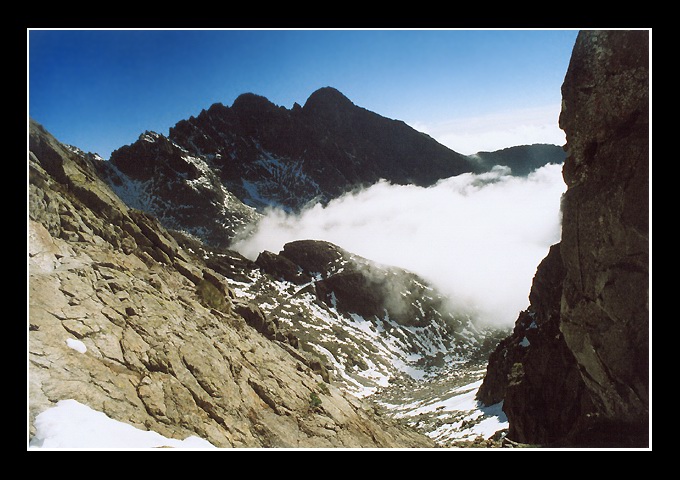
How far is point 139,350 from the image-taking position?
57.8ft

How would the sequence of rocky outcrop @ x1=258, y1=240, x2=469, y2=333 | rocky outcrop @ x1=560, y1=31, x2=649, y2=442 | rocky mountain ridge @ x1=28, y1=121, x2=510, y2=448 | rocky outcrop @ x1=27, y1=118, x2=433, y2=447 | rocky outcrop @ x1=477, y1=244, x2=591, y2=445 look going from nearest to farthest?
rocky outcrop @ x1=560, y1=31, x2=649, y2=442 < rocky outcrop @ x1=27, y1=118, x2=433, y2=447 < rocky mountain ridge @ x1=28, y1=121, x2=510, y2=448 < rocky outcrop @ x1=477, y1=244, x2=591, y2=445 < rocky outcrop @ x1=258, y1=240, x2=469, y2=333

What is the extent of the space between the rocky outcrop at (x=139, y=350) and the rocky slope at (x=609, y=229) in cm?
1354

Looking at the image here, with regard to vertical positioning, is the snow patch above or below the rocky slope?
below

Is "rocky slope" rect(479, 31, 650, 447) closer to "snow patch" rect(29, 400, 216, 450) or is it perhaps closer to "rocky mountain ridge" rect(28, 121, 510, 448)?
"rocky mountain ridge" rect(28, 121, 510, 448)

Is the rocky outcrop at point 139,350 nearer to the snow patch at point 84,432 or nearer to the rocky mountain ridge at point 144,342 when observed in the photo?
the rocky mountain ridge at point 144,342

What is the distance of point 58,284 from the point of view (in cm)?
1762

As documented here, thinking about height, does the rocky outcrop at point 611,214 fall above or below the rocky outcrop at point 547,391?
above

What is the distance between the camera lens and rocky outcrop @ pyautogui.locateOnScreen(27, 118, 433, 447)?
46.7ft

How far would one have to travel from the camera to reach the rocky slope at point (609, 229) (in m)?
13.6

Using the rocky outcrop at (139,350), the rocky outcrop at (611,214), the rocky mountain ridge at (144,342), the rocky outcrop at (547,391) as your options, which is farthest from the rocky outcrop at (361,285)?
the rocky outcrop at (611,214)

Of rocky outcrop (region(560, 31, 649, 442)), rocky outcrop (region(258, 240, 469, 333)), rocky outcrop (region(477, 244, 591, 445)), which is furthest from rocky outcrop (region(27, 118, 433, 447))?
rocky outcrop (region(258, 240, 469, 333))

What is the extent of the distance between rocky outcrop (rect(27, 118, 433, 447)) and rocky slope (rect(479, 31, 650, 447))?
13541 mm

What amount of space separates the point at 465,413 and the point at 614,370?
5017 cm
